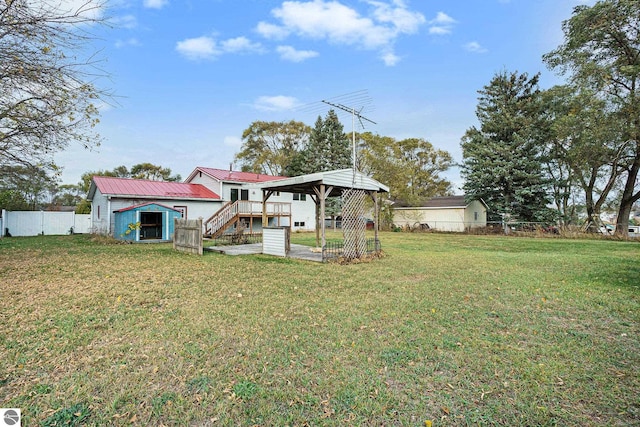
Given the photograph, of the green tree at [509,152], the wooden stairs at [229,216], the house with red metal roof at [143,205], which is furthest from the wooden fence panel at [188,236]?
the green tree at [509,152]

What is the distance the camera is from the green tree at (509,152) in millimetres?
24161

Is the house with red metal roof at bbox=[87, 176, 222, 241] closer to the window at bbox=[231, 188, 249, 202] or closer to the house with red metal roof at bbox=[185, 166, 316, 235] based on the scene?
the house with red metal roof at bbox=[185, 166, 316, 235]

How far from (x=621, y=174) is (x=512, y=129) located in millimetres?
7522

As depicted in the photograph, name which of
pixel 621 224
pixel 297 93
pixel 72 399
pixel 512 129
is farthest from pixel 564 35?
pixel 72 399

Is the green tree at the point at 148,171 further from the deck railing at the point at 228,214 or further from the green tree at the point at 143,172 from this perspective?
the deck railing at the point at 228,214

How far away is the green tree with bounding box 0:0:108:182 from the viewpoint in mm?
5926

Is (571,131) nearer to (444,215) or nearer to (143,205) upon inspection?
(444,215)

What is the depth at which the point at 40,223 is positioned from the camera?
65.7ft

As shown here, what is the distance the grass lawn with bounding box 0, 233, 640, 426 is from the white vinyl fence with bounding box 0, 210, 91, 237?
1744cm

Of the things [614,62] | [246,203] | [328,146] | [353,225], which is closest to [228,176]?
[246,203]

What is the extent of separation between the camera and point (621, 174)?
69.8 feet

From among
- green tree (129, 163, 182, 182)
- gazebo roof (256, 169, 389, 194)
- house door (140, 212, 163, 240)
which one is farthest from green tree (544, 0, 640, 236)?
green tree (129, 163, 182, 182)

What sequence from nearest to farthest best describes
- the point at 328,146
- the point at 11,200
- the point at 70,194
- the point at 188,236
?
1. the point at 188,236
2. the point at 11,200
3. the point at 328,146
4. the point at 70,194

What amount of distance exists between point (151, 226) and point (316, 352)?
17.9m
